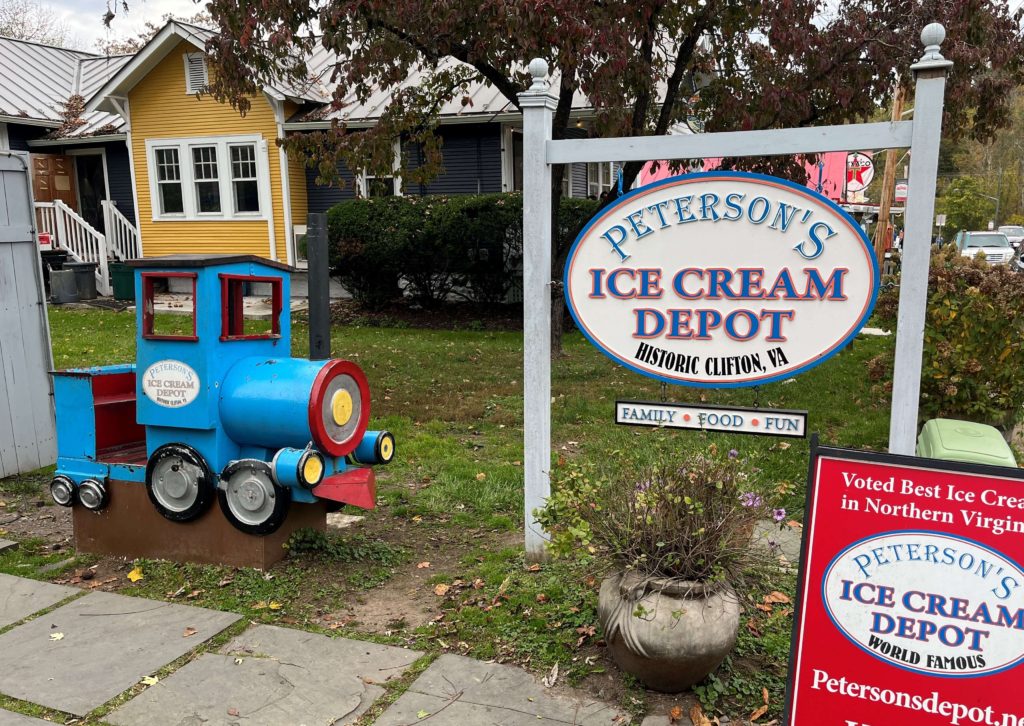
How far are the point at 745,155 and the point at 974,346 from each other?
3.64 metres

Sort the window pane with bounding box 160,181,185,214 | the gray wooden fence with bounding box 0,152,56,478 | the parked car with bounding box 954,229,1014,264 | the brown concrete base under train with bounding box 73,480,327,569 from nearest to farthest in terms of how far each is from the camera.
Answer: the brown concrete base under train with bounding box 73,480,327,569 → the gray wooden fence with bounding box 0,152,56,478 → the window pane with bounding box 160,181,185,214 → the parked car with bounding box 954,229,1014,264

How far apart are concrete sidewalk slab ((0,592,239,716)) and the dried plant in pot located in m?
1.83

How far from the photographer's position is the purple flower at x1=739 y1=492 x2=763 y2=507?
3410 millimetres

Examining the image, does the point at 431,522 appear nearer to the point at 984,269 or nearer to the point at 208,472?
the point at 208,472

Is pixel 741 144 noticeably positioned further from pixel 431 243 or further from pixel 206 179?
pixel 206 179

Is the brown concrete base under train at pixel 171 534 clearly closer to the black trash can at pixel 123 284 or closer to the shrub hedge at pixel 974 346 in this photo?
the shrub hedge at pixel 974 346

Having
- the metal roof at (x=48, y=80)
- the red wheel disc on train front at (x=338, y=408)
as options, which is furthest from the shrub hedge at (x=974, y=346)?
the metal roof at (x=48, y=80)

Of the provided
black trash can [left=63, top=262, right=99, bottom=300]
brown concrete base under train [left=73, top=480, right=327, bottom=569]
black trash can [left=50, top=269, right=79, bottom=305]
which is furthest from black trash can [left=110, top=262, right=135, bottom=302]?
brown concrete base under train [left=73, top=480, right=327, bottom=569]

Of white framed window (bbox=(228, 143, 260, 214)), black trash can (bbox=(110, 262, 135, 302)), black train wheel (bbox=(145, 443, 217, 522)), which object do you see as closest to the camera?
black train wheel (bbox=(145, 443, 217, 522))

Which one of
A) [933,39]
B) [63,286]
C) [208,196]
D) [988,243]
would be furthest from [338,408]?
[988,243]

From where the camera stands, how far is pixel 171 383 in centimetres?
440

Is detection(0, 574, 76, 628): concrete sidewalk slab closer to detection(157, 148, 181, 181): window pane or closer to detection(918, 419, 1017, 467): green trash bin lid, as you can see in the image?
detection(918, 419, 1017, 467): green trash bin lid

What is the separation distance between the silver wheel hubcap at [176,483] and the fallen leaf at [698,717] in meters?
2.72

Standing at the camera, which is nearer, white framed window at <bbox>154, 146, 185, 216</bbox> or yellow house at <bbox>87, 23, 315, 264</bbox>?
yellow house at <bbox>87, 23, 315, 264</bbox>
